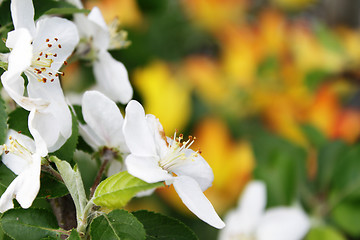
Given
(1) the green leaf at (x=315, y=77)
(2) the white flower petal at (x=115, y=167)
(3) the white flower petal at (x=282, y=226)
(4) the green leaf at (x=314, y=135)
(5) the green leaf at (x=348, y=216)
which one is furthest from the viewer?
(1) the green leaf at (x=315, y=77)

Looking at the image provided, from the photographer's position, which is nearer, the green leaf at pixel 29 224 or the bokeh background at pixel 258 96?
the green leaf at pixel 29 224

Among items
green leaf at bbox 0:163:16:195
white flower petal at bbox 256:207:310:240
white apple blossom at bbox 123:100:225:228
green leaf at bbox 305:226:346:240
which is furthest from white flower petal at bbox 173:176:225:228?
green leaf at bbox 305:226:346:240

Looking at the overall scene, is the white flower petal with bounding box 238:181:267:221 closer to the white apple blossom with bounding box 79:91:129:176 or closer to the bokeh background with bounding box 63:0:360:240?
the bokeh background with bounding box 63:0:360:240

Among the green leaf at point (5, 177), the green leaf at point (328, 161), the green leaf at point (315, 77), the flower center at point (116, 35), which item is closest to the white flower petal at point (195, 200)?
the green leaf at point (5, 177)

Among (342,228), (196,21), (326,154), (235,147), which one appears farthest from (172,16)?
(342,228)

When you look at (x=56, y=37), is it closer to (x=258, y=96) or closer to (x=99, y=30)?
(x=99, y=30)

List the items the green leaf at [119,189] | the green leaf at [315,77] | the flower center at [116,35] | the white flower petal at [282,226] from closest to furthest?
the green leaf at [119,189]
the flower center at [116,35]
the white flower petal at [282,226]
the green leaf at [315,77]

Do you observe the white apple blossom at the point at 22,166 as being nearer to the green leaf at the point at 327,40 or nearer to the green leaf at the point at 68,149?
the green leaf at the point at 68,149

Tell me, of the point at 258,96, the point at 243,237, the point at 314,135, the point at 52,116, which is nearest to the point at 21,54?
the point at 52,116

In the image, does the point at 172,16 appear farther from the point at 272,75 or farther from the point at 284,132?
the point at 284,132
